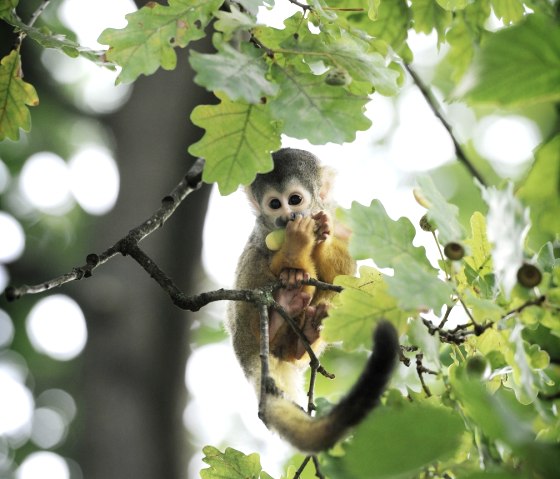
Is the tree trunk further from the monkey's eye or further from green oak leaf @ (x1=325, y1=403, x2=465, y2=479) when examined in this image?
green oak leaf @ (x1=325, y1=403, x2=465, y2=479)

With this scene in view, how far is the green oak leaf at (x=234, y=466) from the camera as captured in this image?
5.00 ft

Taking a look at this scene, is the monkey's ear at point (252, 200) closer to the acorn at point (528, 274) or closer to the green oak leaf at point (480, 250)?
the green oak leaf at point (480, 250)

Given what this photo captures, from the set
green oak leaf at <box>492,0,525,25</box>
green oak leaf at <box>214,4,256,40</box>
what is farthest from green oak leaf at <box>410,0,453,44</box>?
green oak leaf at <box>214,4,256,40</box>

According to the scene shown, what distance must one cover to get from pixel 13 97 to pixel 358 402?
4.24 feet

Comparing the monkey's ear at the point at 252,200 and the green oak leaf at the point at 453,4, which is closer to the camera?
the green oak leaf at the point at 453,4

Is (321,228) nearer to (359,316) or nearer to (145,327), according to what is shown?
(359,316)

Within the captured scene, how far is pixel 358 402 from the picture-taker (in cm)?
108

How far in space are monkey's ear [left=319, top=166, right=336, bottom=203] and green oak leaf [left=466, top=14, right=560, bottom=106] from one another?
2.20m

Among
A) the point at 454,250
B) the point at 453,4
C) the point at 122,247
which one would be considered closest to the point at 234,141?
the point at 122,247

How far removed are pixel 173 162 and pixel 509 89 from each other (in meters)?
3.34

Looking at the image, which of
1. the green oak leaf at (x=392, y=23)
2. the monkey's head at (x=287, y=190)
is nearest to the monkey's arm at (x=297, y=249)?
the monkey's head at (x=287, y=190)

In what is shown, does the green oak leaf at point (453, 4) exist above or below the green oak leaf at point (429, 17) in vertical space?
above

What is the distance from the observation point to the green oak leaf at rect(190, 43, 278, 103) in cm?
126

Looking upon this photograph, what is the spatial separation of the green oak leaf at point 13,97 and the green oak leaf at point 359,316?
1.04 m
